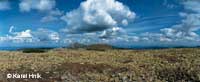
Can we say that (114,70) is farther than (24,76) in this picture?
Yes

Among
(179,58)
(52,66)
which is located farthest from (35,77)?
(179,58)

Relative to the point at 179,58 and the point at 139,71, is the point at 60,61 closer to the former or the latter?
the point at 139,71

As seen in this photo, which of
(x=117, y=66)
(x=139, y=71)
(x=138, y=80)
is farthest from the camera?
(x=117, y=66)

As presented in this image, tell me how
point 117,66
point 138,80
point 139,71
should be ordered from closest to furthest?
1. point 138,80
2. point 139,71
3. point 117,66

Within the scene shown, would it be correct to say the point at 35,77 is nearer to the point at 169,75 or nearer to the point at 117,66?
the point at 117,66

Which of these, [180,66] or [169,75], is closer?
[169,75]

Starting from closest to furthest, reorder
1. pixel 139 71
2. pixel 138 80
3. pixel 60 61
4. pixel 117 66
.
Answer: pixel 138 80
pixel 139 71
pixel 117 66
pixel 60 61

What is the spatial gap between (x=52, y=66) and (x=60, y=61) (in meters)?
4.03

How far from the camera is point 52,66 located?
122ft

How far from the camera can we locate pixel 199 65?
36.4 meters

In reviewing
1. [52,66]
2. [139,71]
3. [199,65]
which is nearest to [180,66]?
[199,65]

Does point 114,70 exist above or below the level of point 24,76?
above

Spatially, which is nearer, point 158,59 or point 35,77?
point 35,77

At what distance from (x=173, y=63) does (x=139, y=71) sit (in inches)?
214
